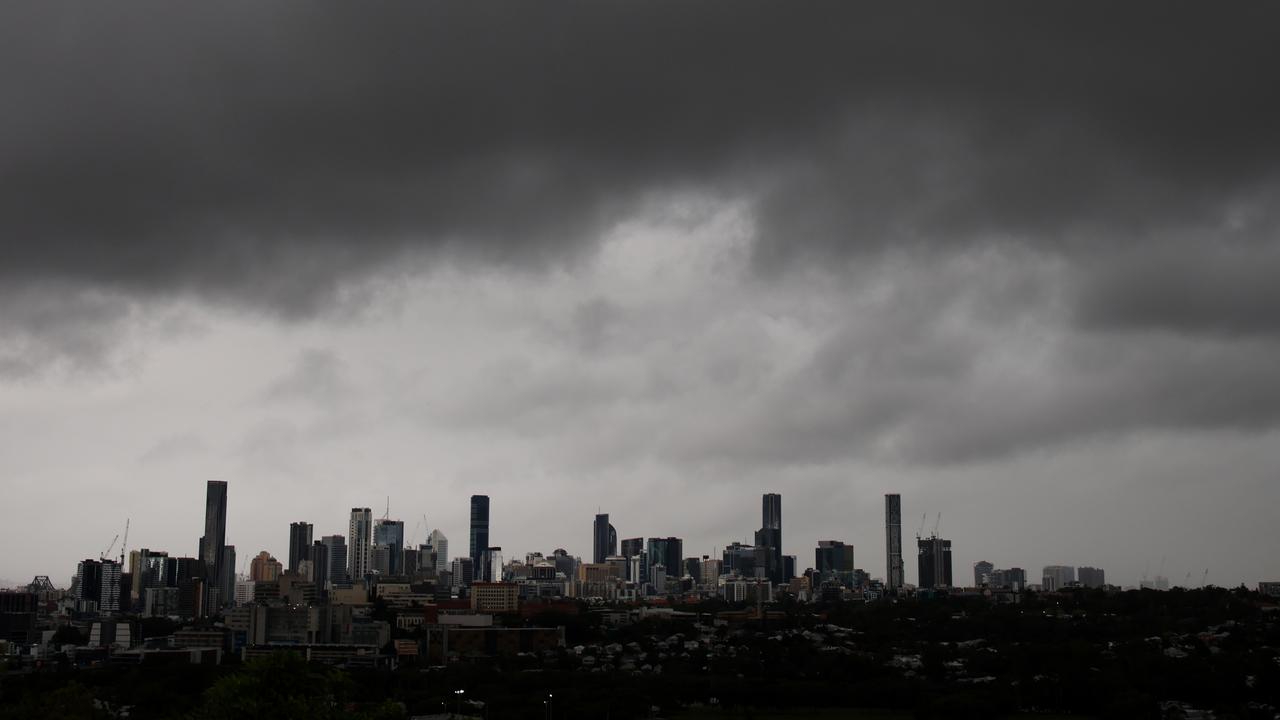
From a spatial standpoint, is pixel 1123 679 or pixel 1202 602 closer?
pixel 1123 679

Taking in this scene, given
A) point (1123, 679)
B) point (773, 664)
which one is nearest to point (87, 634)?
point (773, 664)

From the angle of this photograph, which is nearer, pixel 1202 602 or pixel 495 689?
pixel 495 689

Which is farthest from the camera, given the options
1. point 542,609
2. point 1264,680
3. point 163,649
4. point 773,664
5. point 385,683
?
point 542,609

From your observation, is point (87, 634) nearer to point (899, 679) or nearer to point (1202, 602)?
point (899, 679)

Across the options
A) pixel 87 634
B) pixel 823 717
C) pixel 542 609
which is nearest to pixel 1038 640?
pixel 823 717

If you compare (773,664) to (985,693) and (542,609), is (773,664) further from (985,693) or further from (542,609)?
(542,609)

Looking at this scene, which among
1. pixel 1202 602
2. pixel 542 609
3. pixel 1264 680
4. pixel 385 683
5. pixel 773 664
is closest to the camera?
pixel 1264 680

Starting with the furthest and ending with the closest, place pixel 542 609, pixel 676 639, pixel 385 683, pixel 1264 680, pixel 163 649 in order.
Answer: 1. pixel 542 609
2. pixel 676 639
3. pixel 163 649
4. pixel 385 683
5. pixel 1264 680

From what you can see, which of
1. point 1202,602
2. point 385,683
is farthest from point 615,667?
point 1202,602

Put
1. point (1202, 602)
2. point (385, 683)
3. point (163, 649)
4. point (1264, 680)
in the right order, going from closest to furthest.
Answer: point (1264, 680)
point (385, 683)
point (163, 649)
point (1202, 602)
